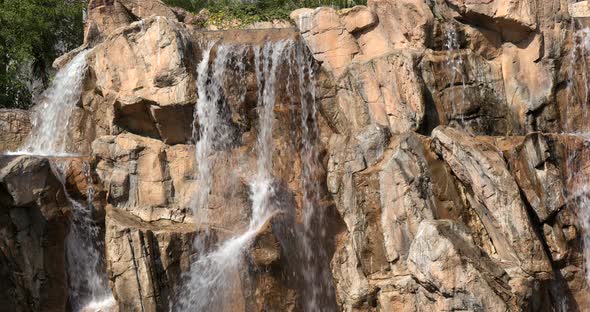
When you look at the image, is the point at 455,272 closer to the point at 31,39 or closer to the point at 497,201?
the point at 497,201

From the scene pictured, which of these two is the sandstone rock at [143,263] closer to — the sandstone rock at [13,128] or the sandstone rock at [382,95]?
the sandstone rock at [382,95]

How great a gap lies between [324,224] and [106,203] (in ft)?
16.5

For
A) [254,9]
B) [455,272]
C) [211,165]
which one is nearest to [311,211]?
[211,165]

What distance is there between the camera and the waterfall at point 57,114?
20.3 meters

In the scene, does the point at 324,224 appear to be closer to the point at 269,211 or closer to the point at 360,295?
the point at 269,211

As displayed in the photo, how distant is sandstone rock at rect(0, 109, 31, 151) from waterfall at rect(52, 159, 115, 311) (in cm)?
396

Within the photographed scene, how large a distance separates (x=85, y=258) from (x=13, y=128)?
17.0 ft

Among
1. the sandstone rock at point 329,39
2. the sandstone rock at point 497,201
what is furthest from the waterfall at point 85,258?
the sandstone rock at point 497,201

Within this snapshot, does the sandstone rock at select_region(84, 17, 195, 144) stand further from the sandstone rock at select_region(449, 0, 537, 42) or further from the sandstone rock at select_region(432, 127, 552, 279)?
the sandstone rock at select_region(449, 0, 537, 42)

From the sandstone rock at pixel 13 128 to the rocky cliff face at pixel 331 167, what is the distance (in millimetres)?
53

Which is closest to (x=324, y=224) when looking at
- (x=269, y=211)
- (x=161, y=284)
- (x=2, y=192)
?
(x=269, y=211)

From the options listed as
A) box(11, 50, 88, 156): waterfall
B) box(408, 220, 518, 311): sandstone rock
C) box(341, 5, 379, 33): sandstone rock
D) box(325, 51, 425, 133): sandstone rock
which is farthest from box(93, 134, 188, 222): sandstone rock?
box(408, 220, 518, 311): sandstone rock

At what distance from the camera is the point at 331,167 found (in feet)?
53.9

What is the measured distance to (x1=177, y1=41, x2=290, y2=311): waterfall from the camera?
16.3 metres
